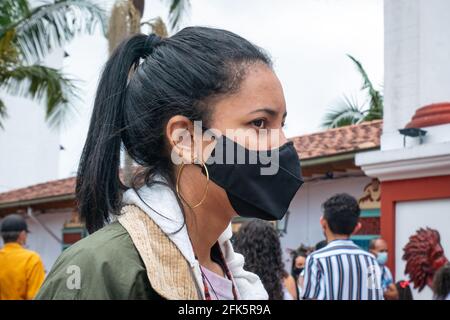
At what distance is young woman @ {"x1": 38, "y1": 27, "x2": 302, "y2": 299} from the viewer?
5.74 ft

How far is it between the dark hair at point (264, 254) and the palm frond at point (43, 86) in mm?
10063

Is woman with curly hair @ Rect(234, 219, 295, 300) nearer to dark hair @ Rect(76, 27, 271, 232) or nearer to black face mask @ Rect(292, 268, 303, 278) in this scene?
dark hair @ Rect(76, 27, 271, 232)

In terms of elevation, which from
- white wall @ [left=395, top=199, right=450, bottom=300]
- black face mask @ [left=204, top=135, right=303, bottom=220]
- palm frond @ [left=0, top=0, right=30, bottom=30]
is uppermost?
palm frond @ [left=0, top=0, right=30, bottom=30]

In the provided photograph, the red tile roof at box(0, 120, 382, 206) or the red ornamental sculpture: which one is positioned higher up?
the red tile roof at box(0, 120, 382, 206)

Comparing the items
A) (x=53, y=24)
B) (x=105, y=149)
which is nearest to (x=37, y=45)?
(x=53, y=24)

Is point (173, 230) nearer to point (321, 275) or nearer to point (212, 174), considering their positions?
point (212, 174)

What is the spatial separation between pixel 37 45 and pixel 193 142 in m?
12.4

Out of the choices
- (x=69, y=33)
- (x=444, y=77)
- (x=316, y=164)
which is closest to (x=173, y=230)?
(x=444, y=77)

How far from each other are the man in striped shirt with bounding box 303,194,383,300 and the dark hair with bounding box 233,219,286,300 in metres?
Answer: 0.38

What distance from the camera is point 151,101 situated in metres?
1.79

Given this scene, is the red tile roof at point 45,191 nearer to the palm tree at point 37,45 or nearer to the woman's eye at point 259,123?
the palm tree at point 37,45

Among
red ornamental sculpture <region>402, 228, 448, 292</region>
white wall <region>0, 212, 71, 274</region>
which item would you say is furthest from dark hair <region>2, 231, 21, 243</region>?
white wall <region>0, 212, 71, 274</region>

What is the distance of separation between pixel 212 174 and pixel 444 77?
653 cm

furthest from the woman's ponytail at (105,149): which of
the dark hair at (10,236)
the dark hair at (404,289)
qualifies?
the dark hair at (404,289)
